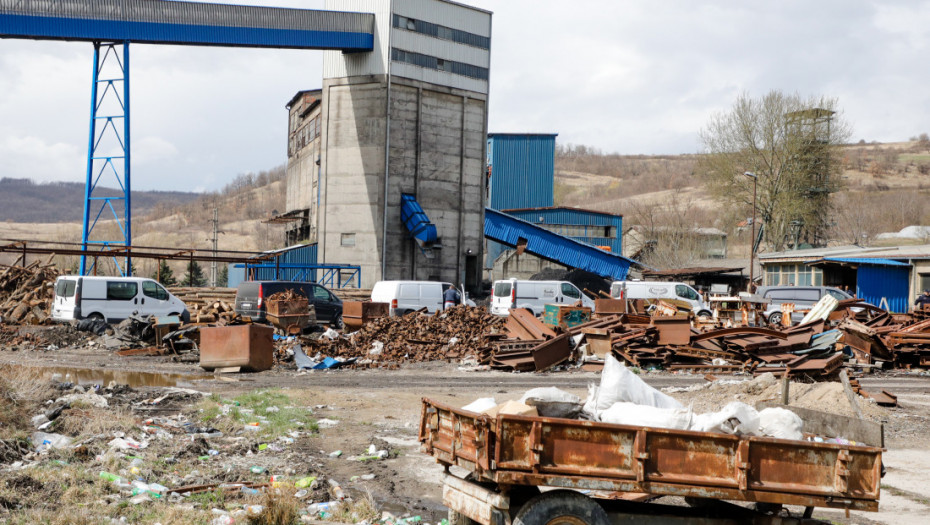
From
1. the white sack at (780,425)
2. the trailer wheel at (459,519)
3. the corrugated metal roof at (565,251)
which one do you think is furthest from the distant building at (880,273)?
the trailer wheel at (459,519)

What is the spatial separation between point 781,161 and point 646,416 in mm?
61348

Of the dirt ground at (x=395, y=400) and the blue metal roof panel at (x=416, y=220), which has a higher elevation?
the blue metal roof panel at (x=416, y=220)

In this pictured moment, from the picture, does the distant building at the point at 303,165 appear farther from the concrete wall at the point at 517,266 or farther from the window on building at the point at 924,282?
the window on building at the point at 924,282

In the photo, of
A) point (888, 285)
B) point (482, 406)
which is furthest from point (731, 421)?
point (888, 285)

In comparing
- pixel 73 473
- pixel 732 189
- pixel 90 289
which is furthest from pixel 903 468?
pixel 732 189

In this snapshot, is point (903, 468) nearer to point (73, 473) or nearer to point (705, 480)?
point (705, 480)

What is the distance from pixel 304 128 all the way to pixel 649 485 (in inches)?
1869

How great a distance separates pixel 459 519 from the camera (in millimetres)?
6227

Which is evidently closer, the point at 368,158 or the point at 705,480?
the point at 705,480

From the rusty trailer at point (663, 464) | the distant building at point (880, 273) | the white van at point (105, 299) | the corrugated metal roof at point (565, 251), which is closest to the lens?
the rusty trailer at point (663, 464)

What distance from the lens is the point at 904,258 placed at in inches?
1603

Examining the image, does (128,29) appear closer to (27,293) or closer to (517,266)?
(27,293)

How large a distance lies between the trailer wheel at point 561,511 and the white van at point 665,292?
93.7 feet

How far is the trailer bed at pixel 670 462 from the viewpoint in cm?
541
